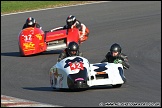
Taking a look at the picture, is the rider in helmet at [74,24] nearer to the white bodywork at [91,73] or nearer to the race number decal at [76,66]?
the white bodywork at [91,73]

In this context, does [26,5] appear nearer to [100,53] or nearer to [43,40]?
[43,40]

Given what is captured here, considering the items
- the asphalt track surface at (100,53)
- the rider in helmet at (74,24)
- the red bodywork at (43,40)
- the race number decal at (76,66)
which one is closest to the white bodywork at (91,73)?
the race number decal at (76,66)

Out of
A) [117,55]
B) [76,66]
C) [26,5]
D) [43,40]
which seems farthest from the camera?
[26,5]

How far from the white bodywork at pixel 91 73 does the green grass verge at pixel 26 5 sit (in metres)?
15.6

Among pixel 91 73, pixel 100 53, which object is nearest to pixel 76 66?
pixel 91 73

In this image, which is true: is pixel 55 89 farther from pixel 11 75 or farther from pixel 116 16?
pixel 116 16

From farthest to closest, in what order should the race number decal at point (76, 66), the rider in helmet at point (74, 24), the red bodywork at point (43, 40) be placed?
the rider in helmet at point (74, 24) < the red bodywork at point (43, 40) < the race number decal at point (76, 66)

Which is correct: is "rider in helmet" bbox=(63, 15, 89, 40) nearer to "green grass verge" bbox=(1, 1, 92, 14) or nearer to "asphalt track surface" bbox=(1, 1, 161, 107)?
"asphalt track surface" bbox=(1, 1, 161, 107)

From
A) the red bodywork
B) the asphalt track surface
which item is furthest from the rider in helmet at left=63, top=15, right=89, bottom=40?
the asphalt track surface

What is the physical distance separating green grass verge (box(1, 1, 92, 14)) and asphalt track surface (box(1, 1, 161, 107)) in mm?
1113

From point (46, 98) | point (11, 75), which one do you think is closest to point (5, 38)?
point (11, 75)

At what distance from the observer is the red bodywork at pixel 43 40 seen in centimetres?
1953

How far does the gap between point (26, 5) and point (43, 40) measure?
11.1 metres

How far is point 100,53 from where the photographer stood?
19.9m
